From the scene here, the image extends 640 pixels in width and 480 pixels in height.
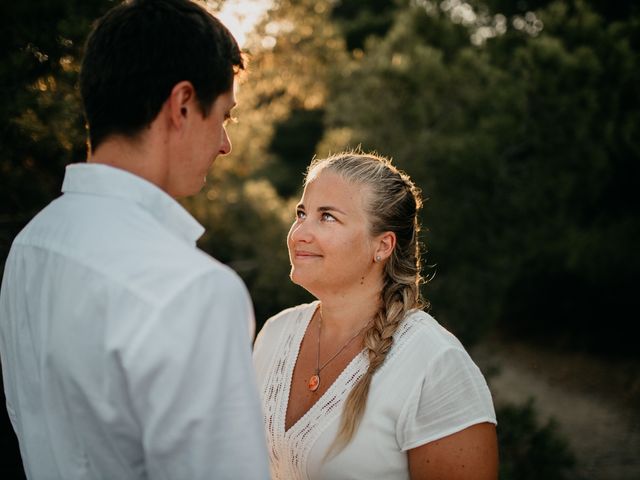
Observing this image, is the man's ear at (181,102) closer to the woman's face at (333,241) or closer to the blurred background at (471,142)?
the woman's face at (333,241)

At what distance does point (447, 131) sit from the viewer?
5.16 metres

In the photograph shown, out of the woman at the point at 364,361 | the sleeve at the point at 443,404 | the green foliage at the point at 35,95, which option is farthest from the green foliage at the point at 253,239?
the sleeve at the point at 443,404

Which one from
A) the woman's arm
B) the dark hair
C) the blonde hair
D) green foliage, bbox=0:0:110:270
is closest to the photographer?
the dark hair

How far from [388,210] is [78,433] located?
1.44 metres

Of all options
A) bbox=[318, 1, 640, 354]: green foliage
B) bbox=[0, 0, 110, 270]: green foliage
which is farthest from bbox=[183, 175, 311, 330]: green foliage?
bbox=[0, 0, 110, 270]: green foliage

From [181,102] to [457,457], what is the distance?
134 centimetres

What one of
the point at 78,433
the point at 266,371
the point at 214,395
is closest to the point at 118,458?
the point at 78,433

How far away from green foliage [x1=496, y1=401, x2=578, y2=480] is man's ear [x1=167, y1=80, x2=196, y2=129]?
4447mm

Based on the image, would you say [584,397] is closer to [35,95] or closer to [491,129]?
[491,129]

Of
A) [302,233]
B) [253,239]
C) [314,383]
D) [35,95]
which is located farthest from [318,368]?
[253,239]

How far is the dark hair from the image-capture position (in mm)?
1085

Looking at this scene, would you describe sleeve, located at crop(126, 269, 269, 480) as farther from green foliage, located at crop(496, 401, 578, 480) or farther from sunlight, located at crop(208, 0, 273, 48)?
green foliage, located at crop(496, 401, 578, 480)

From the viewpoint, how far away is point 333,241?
2111 mm

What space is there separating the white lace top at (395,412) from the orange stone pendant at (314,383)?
100 mm
